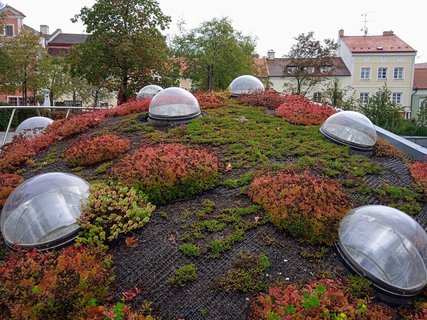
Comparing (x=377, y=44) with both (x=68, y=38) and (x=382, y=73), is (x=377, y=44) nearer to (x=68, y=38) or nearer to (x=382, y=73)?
(x=382, y=73)

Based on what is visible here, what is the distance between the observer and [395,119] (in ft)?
53.4

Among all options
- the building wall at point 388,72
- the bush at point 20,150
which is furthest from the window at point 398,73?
the bush at point 20,150

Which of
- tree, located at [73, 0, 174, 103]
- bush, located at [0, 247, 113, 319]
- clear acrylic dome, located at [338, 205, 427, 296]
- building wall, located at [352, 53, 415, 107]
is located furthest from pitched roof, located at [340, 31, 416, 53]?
bush, located at [0, 247, 113, 319]

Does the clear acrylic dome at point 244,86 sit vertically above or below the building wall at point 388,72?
below

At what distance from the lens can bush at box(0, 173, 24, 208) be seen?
21.6 ft

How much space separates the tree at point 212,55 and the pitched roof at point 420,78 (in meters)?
23.7

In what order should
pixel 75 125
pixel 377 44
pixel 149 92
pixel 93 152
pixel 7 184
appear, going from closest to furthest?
1. pixel 7 184
2. pixel 93 152
3. pixel 75 125
4. pixel 149 92
5. pixel 377 44

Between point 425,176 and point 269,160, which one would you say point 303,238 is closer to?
point 269,160

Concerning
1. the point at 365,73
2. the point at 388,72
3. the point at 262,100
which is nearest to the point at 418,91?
the point at 388,72

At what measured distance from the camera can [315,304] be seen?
133 inches

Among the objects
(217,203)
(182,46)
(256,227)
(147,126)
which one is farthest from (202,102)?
(182,46)

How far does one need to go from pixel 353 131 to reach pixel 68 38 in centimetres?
4585

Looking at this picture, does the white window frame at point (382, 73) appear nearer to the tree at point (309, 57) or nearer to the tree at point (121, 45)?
the tree at point (309, 57)

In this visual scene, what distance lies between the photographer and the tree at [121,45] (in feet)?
61.0
